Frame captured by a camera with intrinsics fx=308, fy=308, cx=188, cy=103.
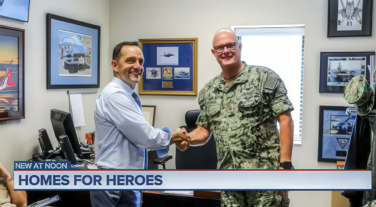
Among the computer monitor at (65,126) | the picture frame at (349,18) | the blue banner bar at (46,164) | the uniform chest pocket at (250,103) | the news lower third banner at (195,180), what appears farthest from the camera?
the picture frame at (349,18)

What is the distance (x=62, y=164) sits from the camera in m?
2.04

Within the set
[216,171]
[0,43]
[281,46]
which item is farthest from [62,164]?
[281,46]

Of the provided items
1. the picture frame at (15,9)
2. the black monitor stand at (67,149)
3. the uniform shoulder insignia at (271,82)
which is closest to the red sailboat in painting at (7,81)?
the picture frame at (15,9)

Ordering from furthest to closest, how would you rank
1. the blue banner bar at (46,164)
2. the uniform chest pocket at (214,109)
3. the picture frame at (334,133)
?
the picture frame at (334,133)
the blue banner bar at (46,164)
the uniform chest pocket at (214,109)

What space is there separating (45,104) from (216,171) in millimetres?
2020

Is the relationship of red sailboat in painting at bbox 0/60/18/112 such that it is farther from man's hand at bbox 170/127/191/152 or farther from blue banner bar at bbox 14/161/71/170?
man's hand at bbox 170/127/191/152

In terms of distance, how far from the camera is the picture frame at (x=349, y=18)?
2.80 metres

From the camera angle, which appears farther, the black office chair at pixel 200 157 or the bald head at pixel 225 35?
the black office chair at pixel 200 157

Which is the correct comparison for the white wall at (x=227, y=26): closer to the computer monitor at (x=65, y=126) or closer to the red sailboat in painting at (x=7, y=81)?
the computer monitor at (x=65, y=126)

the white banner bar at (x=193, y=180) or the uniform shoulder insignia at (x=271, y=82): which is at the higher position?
the uniform shoulder insignia at (x=271, y=82)

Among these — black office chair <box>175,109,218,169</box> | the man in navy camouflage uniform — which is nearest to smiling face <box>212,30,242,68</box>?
the man in navy camouflage uniform

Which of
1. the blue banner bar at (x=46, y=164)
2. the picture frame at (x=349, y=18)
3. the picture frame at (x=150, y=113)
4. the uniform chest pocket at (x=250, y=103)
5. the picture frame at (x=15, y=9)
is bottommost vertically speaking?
the blue banner bar at (x=46, y=164)

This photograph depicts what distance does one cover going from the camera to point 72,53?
281cm

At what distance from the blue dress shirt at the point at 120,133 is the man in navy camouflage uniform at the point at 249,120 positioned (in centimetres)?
39
